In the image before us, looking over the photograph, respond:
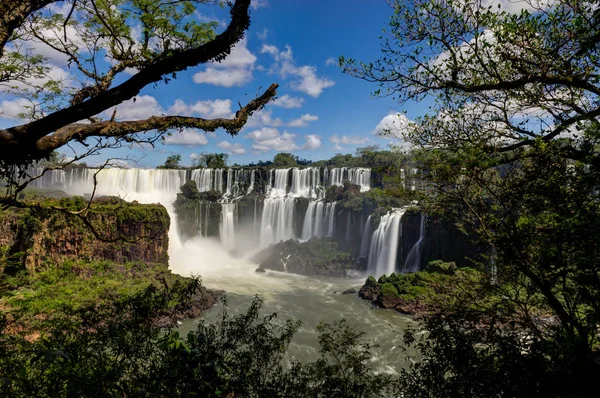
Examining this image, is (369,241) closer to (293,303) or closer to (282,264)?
(282,264)

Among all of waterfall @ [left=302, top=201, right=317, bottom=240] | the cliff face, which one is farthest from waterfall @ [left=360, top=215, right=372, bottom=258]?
the cliff face

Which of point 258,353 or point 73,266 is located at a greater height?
point 258,353

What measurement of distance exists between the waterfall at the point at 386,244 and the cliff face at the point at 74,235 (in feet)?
52.4

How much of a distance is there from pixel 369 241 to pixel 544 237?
2601cm

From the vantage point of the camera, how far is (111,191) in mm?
36906

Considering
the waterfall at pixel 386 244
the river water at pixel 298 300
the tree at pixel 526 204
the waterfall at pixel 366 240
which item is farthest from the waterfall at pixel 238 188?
the tree at pixel 526 204

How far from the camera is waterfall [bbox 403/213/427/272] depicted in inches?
972

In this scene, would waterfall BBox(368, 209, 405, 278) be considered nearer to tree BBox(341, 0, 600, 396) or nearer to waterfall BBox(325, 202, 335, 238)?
waterfall BBox(325, 202, 335, 238)

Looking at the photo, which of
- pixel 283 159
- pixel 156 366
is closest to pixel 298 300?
pixel 156 366

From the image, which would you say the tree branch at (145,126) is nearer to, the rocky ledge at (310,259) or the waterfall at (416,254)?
the waterfall at (416,254)

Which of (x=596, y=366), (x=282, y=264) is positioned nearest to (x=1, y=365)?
(x=596, y=366)

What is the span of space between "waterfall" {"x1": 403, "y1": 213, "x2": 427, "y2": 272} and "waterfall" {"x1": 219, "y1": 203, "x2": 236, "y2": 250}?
1821 centimetres

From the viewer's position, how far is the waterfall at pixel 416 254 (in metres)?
24.7

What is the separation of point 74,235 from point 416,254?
21887 millimetres
